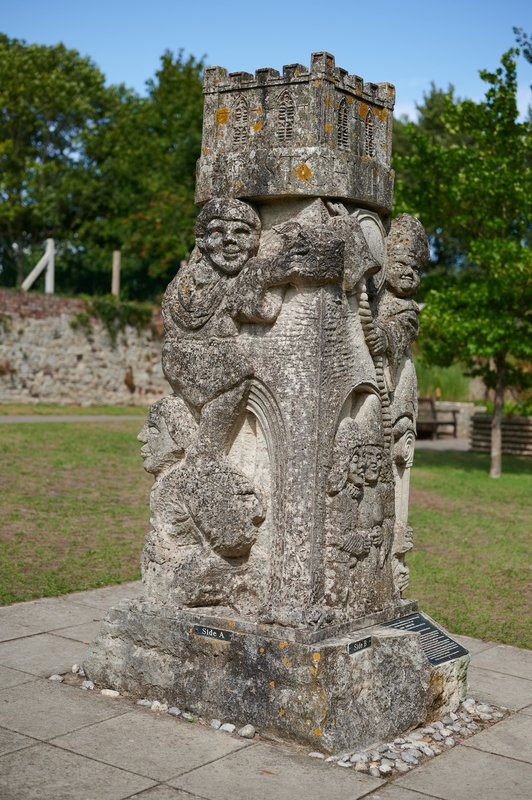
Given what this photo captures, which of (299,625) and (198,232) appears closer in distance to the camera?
(299,625)

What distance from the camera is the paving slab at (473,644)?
6.37 m

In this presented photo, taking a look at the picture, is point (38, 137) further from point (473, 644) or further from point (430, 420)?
point (473, 644)

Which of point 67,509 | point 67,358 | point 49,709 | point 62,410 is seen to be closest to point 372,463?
point 49,709

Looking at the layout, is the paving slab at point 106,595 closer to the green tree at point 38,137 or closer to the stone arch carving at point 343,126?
the stone arch carving at point 343,126

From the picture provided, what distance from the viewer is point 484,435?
64.5ft

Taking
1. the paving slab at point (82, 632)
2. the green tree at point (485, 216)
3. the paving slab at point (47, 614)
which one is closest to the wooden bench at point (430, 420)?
the green tree at point (485, 216)

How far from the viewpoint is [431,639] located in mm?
5145

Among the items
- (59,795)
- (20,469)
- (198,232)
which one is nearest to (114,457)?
(20,469)

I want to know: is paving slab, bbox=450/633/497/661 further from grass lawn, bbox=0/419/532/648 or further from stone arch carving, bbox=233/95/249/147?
stone arch carving, bbox=233/95/249/147

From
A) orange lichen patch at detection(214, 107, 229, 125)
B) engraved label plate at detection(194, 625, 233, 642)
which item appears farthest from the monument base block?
orange lichen patch at detection(214, 107, 229, 125)

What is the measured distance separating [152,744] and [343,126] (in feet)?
10.4

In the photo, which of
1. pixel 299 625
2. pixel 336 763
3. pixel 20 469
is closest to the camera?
pixel 336 763

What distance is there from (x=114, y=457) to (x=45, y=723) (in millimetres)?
9799

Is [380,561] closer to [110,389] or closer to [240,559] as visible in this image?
[240,559]
